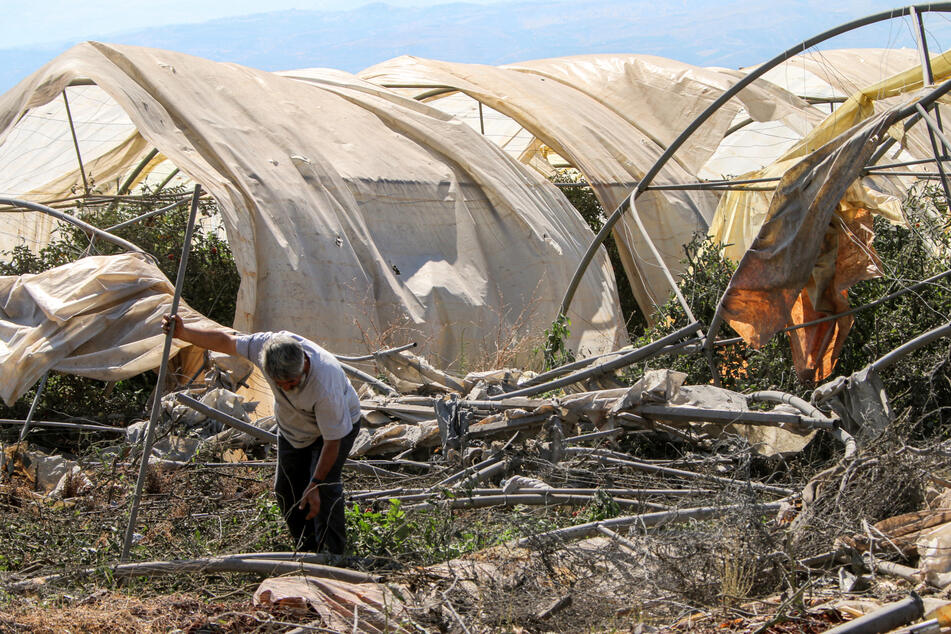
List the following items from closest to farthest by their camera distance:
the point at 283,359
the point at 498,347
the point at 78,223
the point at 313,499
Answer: the point at 283,359, the point at 313,499, the point at 78,223, the point at 498,347

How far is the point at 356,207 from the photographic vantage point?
9281mm

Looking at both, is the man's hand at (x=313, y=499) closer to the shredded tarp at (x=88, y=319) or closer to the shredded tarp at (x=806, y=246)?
the shredded tarp at (x=806, y=246)

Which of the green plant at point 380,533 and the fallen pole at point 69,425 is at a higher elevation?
the fallen pole at point 69,425

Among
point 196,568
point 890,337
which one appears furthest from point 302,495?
point 890,337

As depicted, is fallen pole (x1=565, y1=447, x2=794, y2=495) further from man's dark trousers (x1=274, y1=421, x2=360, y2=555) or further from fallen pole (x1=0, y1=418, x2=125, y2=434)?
fallen pole (x1=0, y1=418, x2=125, y2=434)

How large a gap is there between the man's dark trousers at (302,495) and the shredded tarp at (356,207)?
142 inches

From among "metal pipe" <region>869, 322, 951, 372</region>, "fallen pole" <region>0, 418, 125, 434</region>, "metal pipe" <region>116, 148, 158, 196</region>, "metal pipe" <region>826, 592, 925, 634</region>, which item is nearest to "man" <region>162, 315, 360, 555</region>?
"metal pipe" <region>826, 592, 925, 634</region>

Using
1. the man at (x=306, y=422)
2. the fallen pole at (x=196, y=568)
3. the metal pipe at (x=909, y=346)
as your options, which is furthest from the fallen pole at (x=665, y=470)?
the fallen pole at (x=196, y=568)

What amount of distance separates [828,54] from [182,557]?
16.3m

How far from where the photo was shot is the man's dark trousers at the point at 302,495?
4.46 meters

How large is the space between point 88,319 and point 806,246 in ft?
16.6

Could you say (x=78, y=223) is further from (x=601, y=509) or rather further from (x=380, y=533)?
(x=601, y=509)

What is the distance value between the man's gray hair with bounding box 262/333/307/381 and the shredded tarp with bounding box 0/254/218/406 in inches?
124

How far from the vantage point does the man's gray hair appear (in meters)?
4.05
